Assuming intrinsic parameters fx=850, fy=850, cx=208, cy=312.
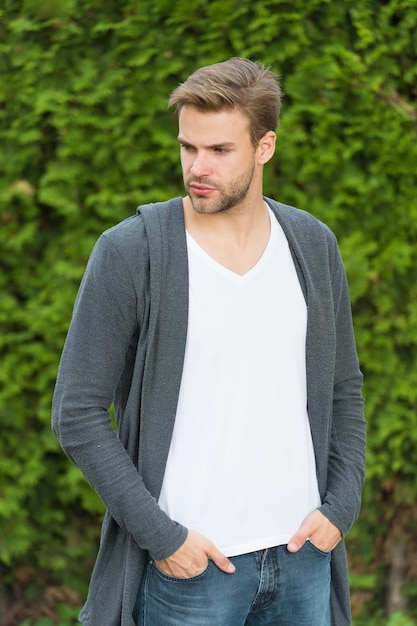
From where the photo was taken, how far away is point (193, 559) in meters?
1.96

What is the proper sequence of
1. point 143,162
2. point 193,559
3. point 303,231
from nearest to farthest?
point 193,559
point 303,231
point 143,162

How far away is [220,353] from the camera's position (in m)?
2.02

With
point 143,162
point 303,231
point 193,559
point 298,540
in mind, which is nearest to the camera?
point 193,559

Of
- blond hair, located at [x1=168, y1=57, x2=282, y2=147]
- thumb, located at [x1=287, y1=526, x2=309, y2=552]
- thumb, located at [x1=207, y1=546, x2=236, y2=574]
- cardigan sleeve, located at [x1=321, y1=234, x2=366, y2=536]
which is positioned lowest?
thumb, located at [x1=287, y1=526, x2=309, y2=552]

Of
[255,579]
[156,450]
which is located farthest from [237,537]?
[156,450]

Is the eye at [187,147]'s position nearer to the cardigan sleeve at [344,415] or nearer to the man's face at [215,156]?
the man's face at [215,156]

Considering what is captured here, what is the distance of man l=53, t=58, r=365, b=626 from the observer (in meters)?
1.96

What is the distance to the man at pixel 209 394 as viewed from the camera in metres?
1.96

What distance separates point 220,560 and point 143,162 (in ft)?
6.51

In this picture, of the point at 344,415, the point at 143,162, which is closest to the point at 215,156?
the point at 344,415

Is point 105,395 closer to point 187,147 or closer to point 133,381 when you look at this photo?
point 133,381

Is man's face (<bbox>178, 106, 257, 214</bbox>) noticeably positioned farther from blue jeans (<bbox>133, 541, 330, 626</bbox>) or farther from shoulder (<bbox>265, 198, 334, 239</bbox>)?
blue jeans (<bbox>133, 541, 330, 626</bbox>)

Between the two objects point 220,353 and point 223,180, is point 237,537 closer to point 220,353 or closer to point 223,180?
point 220,353

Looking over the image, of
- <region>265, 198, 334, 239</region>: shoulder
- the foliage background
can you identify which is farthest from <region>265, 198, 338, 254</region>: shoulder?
the foliage background
